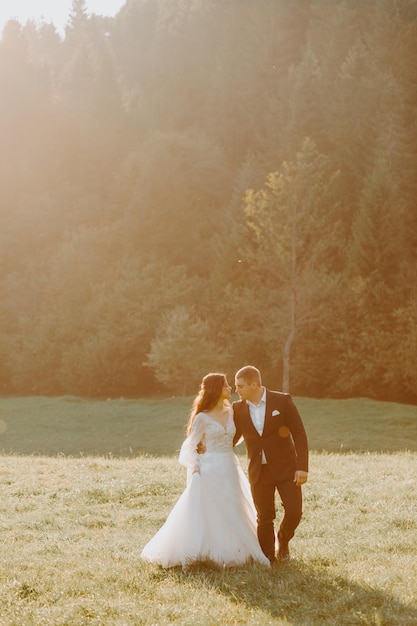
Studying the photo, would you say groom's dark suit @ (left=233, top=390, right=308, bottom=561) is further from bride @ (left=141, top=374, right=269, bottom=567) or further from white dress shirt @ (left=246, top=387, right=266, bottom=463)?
bride @ (left=141, top=374, right=269, bottom=567)

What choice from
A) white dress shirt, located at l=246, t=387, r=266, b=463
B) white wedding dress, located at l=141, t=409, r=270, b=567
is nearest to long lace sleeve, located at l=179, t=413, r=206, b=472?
white wedding dress, located at l=141, t=409, r=270, b=567

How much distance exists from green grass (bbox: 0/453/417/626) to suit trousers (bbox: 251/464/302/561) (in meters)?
0.38

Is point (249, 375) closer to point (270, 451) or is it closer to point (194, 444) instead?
point (270, 451)

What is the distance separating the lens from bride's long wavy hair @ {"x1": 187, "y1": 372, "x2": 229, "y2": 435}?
28.7 feet

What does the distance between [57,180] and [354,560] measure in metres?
52.2

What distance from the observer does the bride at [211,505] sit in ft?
27.5

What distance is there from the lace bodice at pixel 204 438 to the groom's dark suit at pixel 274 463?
273 millimetres

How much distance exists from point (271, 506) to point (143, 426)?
23.6 m

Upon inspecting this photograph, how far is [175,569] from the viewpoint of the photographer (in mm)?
8516

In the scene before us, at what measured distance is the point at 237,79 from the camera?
60.9m

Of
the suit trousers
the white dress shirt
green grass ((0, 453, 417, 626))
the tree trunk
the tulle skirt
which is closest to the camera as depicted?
green grass ((0, 453, 417, 626))

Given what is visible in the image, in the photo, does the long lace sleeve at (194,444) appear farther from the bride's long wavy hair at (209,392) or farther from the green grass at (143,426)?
the green grass at (143,426)

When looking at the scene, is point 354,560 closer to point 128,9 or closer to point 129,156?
point 129,156

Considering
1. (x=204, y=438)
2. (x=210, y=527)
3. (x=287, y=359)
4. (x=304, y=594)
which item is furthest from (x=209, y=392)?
(x=287, y=359)
